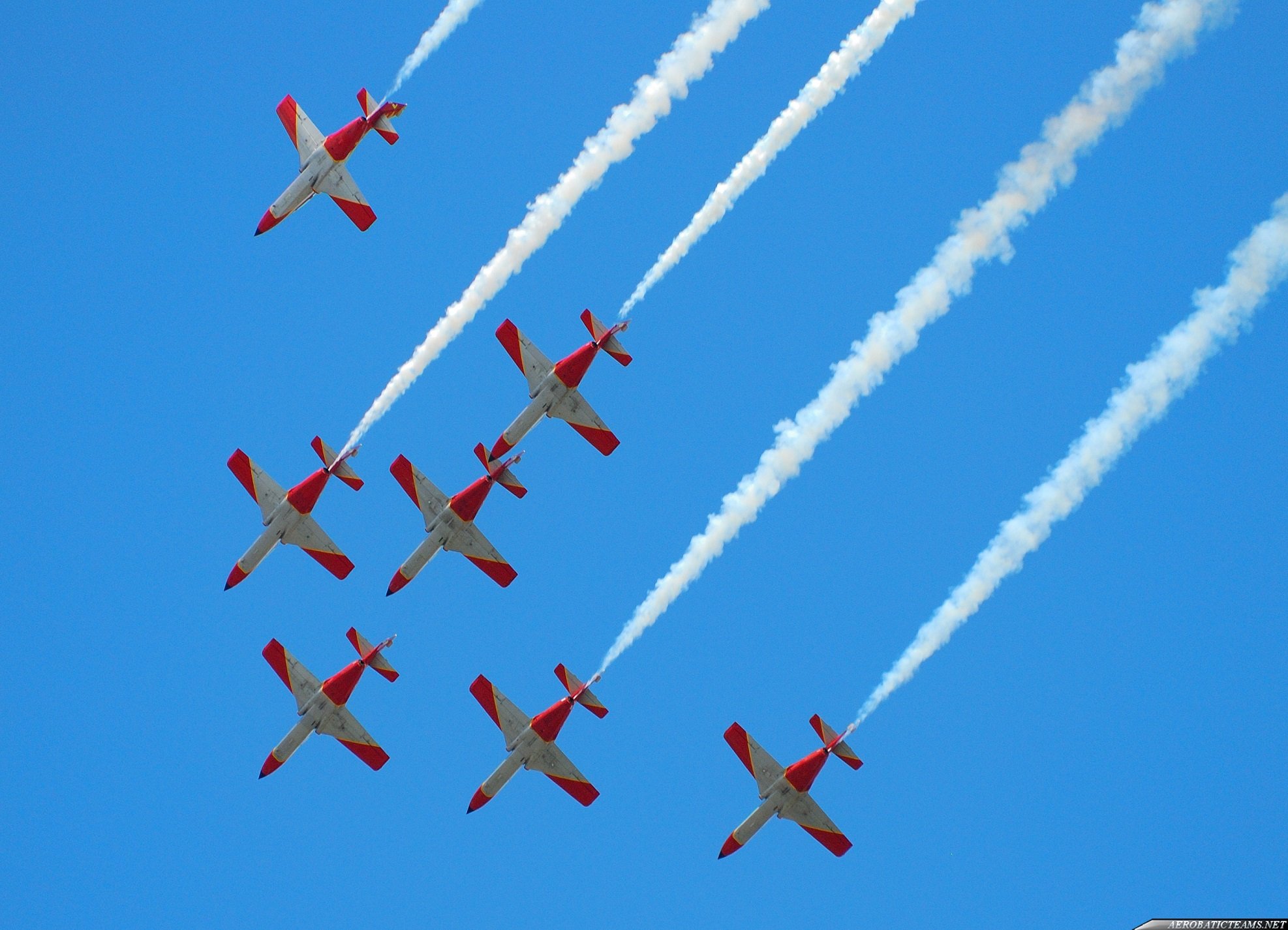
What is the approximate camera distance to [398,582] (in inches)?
1629

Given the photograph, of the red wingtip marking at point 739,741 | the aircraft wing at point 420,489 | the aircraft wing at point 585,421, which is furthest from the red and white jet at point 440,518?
the red wingtip marking at point 739,741

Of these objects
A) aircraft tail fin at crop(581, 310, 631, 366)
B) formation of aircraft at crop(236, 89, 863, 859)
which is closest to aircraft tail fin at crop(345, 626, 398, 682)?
formation of aircraft at crop(236, 89, 863, 859)

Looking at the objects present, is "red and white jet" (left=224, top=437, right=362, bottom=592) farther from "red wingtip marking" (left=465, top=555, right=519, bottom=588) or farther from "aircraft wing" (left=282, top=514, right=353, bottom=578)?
"red wingtip marking" (left=465, top=555, right=519, bottom=588)

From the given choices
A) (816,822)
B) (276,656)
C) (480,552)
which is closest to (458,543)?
(480,552)

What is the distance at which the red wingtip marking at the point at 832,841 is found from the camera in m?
40.8

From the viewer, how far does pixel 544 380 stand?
130 ft

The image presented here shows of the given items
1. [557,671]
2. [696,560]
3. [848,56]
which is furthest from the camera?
[557,671]

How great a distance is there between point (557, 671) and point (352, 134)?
497 inches

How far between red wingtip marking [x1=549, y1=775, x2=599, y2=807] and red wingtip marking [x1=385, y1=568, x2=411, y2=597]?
5.67 m

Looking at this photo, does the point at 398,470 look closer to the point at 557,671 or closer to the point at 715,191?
the point at 557,671

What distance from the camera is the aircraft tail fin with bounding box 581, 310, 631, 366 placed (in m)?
38.6

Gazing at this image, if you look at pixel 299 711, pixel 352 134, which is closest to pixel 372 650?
pixel 299 711

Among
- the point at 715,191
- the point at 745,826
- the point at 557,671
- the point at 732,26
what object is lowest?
the point at 745,826

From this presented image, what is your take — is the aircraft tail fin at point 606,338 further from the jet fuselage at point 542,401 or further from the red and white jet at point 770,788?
the red and white jet at point 770,788
